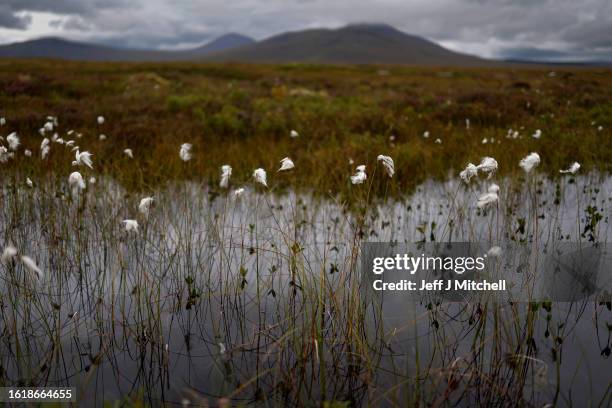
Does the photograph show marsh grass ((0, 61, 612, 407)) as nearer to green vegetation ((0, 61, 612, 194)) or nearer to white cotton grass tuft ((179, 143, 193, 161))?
green vegetation ((0, 61, 612, 194))

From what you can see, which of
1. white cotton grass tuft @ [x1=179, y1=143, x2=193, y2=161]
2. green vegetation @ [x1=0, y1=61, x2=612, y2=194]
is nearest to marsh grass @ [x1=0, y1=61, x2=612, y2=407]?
green vegetation @ [x1=0, y1=61, x2=612, y2=194]

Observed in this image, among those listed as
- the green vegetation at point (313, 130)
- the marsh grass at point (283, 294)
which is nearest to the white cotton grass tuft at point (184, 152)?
the marsh grass at point (283, 294)

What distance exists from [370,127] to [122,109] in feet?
21.7

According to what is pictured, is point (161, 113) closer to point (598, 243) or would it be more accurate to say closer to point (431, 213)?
point (431, 213)

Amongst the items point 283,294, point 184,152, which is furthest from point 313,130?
point 283,294

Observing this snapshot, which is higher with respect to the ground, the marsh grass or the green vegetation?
the green vegetation

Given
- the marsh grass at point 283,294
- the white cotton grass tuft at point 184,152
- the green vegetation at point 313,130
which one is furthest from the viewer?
the green vegetation at point 313,130

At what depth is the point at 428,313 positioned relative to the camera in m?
3.12

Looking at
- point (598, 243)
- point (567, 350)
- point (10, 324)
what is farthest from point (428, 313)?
point (10, 324)

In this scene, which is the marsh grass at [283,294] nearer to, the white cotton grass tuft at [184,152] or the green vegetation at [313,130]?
the green vegetation at [313,130]

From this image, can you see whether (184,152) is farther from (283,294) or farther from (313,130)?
(313,130)

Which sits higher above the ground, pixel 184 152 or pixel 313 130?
pixel 313 130

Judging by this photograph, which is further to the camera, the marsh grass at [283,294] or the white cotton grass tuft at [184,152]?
the white cotton grass tuft at [184,152]

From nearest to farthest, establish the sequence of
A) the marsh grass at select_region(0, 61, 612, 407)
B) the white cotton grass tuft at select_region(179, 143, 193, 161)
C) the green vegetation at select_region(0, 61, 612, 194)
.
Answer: the marsh grass at select_region(0, 61, 612, 407), the white cotton grass tuft at select_region(179, 143, 193, 161), the green vegetation at select_region(0, 61, 612, 194)
